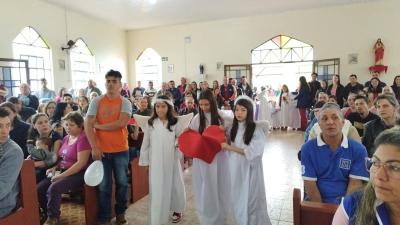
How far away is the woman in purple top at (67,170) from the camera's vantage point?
2.94 m

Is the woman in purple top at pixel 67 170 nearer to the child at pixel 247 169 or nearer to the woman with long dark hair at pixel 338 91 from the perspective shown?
the child at pixel 247 169

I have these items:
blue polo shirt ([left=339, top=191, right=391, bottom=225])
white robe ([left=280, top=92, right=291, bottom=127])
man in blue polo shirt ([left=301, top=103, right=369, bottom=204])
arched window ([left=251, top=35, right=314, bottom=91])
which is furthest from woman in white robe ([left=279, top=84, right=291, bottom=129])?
blue polo shirt ([left=339, top=191, right=391, bottom=225])

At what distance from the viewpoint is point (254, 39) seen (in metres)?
10.7

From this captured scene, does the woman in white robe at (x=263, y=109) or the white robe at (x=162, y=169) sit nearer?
the white robe at (x=162, y=169)

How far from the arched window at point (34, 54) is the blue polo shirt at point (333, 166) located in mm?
7760

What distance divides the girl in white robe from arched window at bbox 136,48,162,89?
9727mm

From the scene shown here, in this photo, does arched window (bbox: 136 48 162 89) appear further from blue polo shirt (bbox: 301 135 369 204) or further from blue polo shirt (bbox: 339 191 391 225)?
blue polo shirt (bbox: 339 191 391 225)

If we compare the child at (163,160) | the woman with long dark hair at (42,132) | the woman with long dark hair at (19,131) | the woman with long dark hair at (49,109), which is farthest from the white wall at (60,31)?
the child at (163,160)

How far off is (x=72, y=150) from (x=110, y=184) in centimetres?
54

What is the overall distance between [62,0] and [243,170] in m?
7.77

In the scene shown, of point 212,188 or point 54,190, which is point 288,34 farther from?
point 54,190

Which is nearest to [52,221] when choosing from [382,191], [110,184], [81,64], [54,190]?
[54,190]

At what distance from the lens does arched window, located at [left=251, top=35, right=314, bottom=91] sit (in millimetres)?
10258

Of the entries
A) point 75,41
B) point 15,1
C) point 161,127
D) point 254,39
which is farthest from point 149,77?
A: point 161,127
